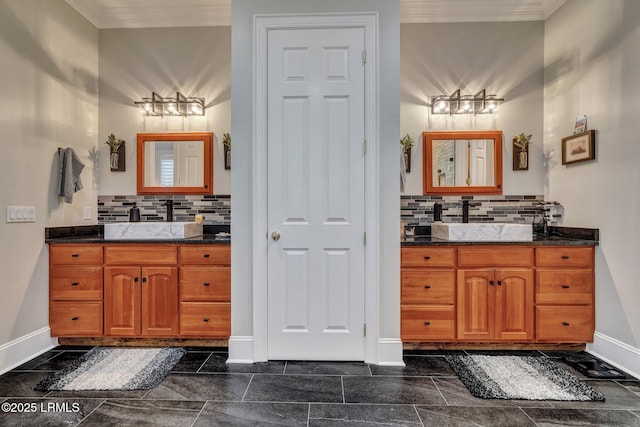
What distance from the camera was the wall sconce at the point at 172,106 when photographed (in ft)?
11.7

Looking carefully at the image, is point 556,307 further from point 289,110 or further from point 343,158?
point 289,110

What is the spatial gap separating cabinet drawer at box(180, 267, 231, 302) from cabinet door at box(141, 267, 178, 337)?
8cm

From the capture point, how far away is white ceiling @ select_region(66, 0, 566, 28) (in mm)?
3424

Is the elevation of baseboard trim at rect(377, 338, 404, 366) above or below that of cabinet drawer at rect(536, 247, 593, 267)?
below

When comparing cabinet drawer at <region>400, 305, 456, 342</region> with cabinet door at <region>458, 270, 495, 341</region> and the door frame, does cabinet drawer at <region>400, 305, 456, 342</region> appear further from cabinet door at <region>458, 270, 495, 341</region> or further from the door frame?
the door frame

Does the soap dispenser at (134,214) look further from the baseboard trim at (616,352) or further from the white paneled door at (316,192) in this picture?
the baseboard trim at (616,352)

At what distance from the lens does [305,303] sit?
2.63m

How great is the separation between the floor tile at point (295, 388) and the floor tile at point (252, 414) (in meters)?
0.07

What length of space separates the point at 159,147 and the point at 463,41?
3.19 m

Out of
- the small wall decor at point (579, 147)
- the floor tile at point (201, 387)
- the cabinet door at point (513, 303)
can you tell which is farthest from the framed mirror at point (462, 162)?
the floor tile at point (201, 387)

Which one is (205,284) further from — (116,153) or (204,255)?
(116,153)

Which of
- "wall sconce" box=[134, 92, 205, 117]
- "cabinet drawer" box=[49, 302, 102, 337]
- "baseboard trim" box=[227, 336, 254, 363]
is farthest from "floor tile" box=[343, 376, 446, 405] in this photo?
"wall sconce" box=[134, 92, 205, 117]

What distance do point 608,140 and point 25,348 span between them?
466 centimetres

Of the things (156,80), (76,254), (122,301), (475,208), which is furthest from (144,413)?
(475,208)
